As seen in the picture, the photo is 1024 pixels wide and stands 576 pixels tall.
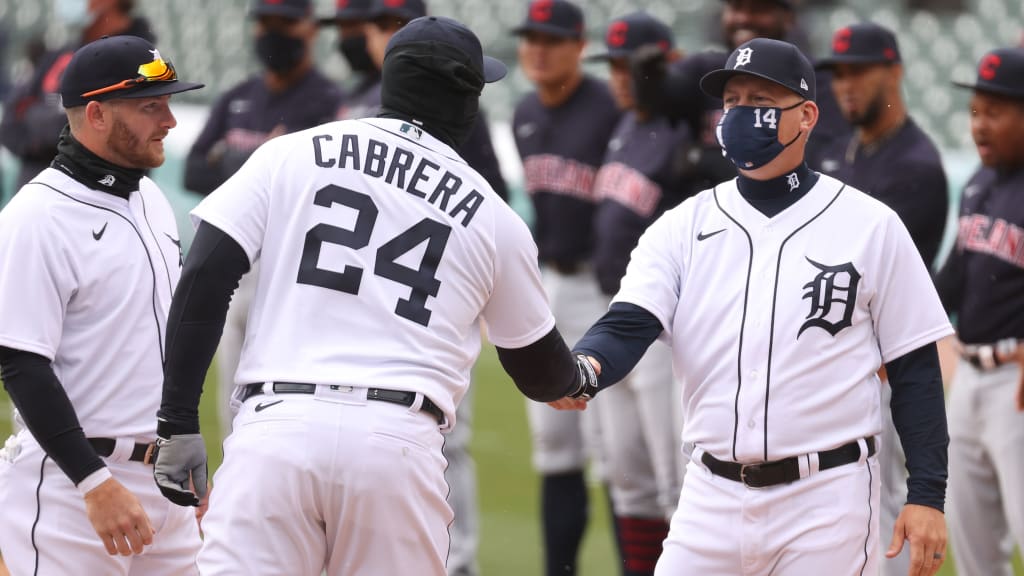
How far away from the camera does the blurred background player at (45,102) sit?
23.9ft

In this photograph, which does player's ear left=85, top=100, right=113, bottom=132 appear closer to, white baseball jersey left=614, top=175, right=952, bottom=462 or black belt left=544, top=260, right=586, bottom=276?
white baseball jersey left=614, top=175, right=952, bottom=462

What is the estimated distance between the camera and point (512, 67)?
14273 mm

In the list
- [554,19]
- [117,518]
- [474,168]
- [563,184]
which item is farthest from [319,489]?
[554,19]

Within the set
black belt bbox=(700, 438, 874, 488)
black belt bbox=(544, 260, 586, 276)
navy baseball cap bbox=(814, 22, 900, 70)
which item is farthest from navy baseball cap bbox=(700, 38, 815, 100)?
black belt bbox=(544, 260, 586, 276)

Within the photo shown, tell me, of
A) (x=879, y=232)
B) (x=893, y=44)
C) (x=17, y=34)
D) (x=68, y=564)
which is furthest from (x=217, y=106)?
(x=17, y=34)

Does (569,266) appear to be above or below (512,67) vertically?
below

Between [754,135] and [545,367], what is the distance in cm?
83

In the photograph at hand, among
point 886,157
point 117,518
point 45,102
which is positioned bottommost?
point 117,518

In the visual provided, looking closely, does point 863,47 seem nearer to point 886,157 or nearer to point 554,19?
point 886,157

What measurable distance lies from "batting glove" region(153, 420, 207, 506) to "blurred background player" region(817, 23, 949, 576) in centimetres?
286

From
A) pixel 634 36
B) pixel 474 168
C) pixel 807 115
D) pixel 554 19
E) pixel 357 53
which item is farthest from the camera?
pixel 357 53

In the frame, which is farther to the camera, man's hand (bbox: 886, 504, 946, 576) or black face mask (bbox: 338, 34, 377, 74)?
black face mask (bbox: 338, 34, 377, 74)

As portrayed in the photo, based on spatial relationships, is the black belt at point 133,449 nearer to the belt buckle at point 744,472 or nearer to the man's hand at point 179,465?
the man's hand at point 179,465

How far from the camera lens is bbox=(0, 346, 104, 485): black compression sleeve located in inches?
145
